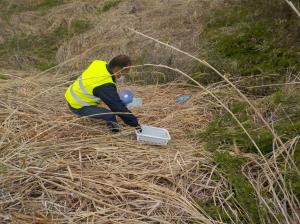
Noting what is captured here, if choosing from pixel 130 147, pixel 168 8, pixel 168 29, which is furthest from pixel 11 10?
pixel 130 147

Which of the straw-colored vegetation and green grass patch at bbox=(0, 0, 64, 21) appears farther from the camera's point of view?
green grass patch at bbox=(0, 0, 64, 21)

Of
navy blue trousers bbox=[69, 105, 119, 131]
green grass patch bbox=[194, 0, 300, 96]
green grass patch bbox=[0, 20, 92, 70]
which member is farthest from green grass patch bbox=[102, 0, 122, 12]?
navy blue trousers bbox=[69, 105, 119, 131]

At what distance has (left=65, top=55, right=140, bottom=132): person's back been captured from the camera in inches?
170

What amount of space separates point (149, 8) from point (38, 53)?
2454 mm

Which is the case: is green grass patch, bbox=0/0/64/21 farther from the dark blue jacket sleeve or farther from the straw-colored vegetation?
the dark blue jacket sleeve

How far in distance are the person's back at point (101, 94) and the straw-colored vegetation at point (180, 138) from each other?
13 cm

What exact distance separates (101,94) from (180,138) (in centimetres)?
84

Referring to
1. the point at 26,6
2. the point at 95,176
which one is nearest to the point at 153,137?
the point at 95,176

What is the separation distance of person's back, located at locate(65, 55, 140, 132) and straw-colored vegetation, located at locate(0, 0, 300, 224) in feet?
0.44

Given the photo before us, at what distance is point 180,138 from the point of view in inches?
179

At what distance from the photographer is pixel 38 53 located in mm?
9227

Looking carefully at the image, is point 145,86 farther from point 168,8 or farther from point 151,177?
point 168,8

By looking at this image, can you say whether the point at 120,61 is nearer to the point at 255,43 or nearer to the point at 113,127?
the point at 113,127

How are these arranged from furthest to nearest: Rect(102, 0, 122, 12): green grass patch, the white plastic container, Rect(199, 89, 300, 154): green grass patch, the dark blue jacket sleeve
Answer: Rect(102, 0, 122, 12): green grass patch → the dark blue jacket sleeve → the white plastic container → Rect(199, 89, 300, 154): green grass patch
